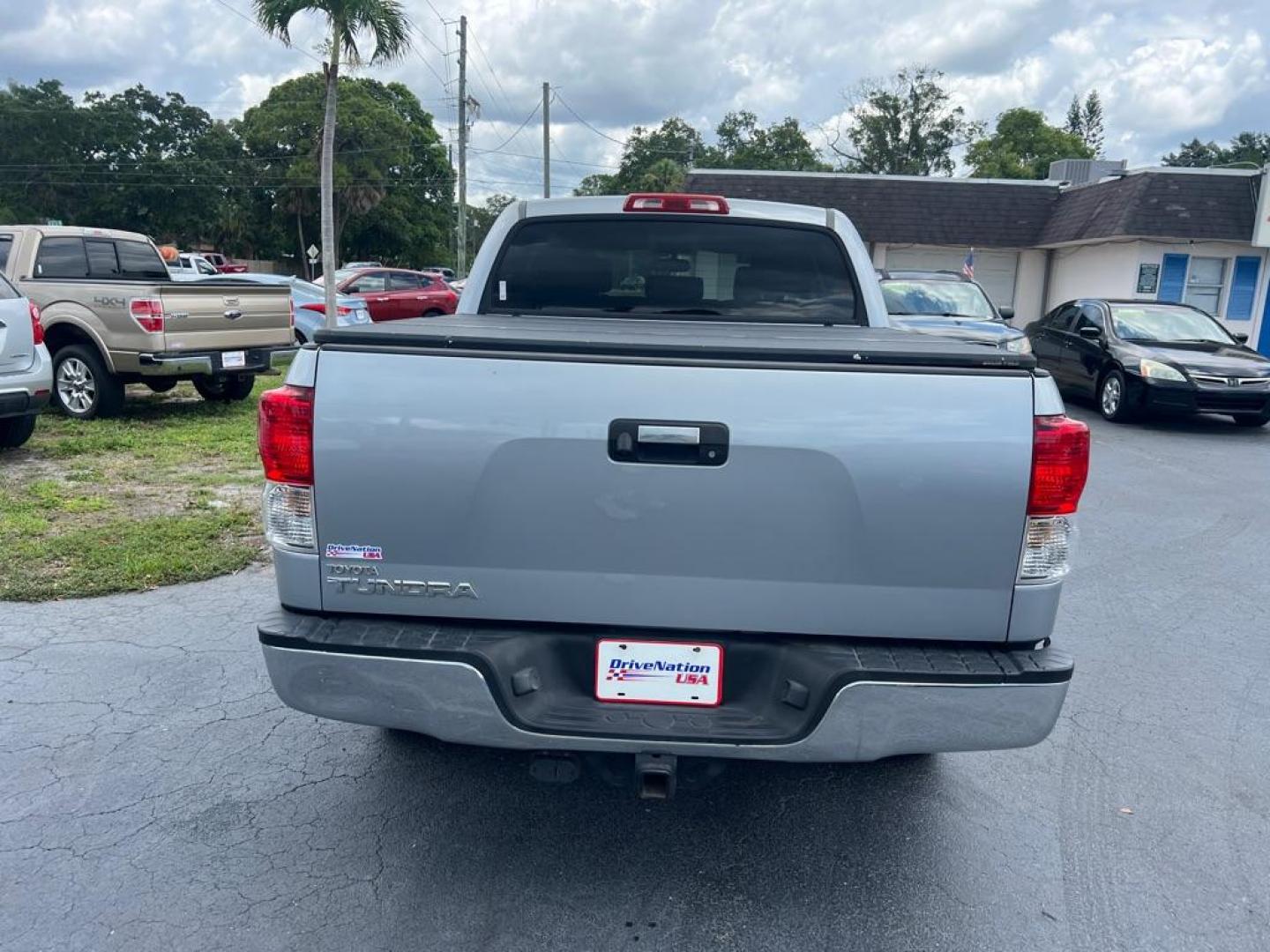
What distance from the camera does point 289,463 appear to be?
8.26 ft

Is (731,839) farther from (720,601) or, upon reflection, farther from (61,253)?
(61,253)

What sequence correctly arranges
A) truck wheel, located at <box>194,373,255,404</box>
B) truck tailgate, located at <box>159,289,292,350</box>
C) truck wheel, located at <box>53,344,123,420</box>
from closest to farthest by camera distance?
truck tailgate, located at <box>159,289,292,350</box>, truck wheel, located at <box>53,344,123,420</box>, truck wheel, located at <box>194,373,255,404</box>

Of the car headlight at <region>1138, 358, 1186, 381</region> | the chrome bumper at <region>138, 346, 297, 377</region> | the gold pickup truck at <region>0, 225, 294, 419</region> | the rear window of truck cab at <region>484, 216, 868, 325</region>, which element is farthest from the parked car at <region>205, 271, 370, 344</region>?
the rear window of truck cab at <region>484, 216, 868, 325</region>

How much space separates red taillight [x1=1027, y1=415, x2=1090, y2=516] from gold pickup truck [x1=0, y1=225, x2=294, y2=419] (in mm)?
9198

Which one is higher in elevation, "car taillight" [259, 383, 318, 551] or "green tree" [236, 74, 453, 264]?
"green tree" [236, 74, 453, 264]

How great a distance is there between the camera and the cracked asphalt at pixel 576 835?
2705mm

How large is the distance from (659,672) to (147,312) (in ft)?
28.4

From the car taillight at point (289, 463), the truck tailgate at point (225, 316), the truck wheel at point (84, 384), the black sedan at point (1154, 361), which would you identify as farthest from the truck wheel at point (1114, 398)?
the car taillight at point (289, 463)

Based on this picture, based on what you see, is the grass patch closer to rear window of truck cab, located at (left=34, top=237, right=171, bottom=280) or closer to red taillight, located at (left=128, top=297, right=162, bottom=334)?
red taillight, located at (left=128, top=297, right=162, bottom=334)

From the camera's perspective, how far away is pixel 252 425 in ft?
33.8

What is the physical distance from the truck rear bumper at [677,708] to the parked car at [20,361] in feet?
22.2

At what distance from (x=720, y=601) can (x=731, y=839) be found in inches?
42.0

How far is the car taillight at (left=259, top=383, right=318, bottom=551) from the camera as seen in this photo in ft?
8.16

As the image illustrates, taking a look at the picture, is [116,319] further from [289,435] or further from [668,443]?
[668,443]
